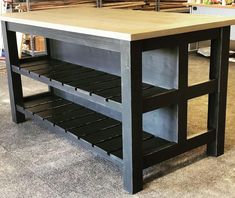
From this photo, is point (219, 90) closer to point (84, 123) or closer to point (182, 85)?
point (182, 85)

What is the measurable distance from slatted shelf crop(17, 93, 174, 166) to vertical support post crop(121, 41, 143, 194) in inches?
4.0

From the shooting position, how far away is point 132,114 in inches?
77.0

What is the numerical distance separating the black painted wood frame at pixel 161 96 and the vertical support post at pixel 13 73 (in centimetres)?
44

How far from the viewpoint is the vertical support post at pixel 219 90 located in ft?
7.43

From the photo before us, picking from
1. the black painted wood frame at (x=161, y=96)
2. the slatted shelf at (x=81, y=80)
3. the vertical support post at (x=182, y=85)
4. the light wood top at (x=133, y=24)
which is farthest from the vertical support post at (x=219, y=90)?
the slatted shelf at (x=81, y=80)

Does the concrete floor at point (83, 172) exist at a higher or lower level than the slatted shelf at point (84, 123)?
lower

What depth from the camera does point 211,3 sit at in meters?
5.22

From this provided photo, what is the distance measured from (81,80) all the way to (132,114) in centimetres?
75

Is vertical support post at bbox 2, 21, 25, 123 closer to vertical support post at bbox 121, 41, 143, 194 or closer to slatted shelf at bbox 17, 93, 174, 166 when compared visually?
slatted shelf at bbox 17, 93, 174, 166

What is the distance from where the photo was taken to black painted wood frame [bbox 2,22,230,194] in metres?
1.93

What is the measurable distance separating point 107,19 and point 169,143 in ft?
2.80

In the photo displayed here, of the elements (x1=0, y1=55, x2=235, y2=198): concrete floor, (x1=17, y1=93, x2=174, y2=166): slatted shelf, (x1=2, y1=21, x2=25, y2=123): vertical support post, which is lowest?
(x1=0, y1=55, x2=235, y2=198): concrete floor

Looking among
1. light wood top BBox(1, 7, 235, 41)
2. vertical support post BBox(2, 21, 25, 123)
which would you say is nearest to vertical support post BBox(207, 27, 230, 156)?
light wood top BBox(1, 7, 235, 41)

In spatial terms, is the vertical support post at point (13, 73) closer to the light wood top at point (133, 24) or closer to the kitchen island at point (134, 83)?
the kitchen island at point (134, 83)
